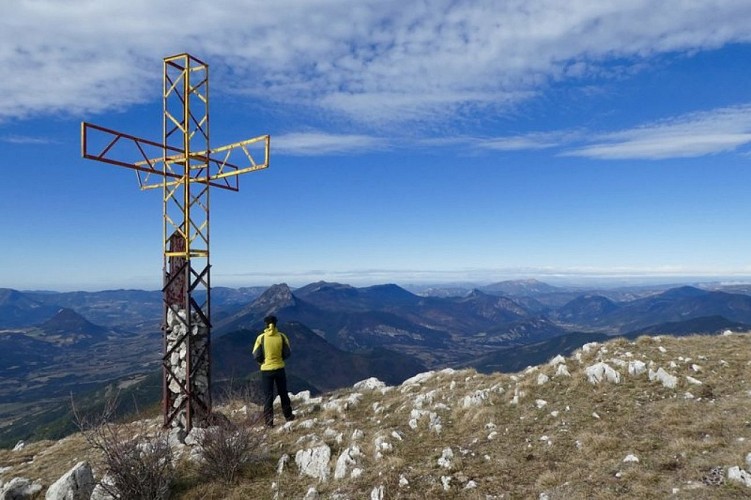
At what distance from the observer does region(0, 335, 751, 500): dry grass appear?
347 inches

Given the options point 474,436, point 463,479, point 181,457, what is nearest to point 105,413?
point 181,457

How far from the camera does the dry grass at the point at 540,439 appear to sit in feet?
28.9

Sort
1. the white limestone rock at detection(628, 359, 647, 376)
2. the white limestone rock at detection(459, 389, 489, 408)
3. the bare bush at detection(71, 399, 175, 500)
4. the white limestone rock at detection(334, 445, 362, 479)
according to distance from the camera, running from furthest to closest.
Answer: the white limestone rock at detection(628, 359, 647, 376) < the white limestone rock at detection(459, 389, 489, 408) < the white limestone rock at detection(334, 445, 362, 479) < the bare bush at detection(71, 399, 175, 500)

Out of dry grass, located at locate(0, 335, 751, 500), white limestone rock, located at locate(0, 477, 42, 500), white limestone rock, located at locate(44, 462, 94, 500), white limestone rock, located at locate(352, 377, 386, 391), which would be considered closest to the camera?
dry grass, located at locate(0, 335, 751, 500)

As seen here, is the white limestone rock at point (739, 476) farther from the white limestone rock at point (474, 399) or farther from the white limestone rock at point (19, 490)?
the white limestone rock at point (19, 490)

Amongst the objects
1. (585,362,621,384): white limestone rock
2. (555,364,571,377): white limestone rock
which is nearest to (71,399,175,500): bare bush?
(555,364,571,377): white limestone rock

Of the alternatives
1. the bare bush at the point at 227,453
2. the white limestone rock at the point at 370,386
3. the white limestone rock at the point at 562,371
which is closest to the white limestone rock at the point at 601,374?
the white limestone rock at the point at 562,371

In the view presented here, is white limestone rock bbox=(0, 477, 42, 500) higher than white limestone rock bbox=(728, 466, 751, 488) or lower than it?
lower

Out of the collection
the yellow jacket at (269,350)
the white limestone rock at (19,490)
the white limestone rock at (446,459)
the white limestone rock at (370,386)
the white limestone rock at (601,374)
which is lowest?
the white limestone rock at (370,386)

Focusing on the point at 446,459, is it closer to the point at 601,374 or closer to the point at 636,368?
the point at 601,374

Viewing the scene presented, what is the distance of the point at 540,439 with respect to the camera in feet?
35.9

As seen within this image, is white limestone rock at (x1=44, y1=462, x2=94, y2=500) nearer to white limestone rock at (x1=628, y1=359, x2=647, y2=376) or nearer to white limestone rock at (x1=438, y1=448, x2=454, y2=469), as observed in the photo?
white limestone rock at (x1=438, y1=448, x2=454, y2=469)

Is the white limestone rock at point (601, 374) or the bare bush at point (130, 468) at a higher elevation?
the white limestone rock at point (601, 374)

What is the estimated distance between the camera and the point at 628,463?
9.09 meters
